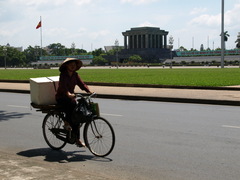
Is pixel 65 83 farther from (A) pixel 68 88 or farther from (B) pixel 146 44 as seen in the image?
(B) pixel 146 44

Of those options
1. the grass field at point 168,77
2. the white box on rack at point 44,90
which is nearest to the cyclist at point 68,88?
the white box on rack at point 44,90

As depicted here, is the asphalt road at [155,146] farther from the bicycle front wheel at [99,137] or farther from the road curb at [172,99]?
the road curb at [172,99]

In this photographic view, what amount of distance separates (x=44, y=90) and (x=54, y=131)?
2.52 feet

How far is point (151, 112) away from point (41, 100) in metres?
6.02

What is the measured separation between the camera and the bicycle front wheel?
21.1 feet

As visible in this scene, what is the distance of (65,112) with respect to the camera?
673cm

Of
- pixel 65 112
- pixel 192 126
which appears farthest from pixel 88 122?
pixel 192 126

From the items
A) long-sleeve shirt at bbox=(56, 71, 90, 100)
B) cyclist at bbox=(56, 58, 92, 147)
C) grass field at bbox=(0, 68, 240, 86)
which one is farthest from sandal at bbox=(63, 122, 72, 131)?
grass field at bbox=(0, 68, 240, 86)

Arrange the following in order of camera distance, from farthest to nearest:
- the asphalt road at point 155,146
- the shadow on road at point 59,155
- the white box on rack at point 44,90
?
the white box on rack at point 44,90 < the shadow on road at point 59,155 < the asphalt road at point 155,146

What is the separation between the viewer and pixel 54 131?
7.14m

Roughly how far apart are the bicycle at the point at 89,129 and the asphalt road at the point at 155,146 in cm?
19

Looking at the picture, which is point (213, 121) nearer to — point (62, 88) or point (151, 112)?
point (151, 112)

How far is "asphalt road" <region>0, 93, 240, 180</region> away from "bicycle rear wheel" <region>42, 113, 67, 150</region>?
0.56 ft

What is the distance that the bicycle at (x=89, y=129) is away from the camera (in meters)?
6.45
